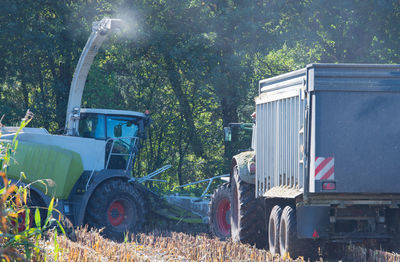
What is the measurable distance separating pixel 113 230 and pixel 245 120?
45.1 ft

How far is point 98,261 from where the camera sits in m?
6.85

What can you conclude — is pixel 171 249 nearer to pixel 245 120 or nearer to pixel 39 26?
pixel 39 26

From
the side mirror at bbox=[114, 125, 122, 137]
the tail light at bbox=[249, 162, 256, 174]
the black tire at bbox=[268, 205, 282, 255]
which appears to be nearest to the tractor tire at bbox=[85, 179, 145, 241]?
the side mirror at bbox=[114, 125, 122, 137]

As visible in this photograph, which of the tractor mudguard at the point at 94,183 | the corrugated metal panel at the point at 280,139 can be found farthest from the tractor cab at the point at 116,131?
the corrugated metal panel at the point at 280,139

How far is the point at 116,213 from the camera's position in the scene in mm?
13500

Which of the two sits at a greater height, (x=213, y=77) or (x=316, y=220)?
(x=213, y=77)

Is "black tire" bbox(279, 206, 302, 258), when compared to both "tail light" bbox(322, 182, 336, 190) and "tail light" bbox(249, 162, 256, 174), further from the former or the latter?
"tail light" bbox(249, 162, 256, 174)

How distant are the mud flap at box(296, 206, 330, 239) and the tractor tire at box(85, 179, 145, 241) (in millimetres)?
5259

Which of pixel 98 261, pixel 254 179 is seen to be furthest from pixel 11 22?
pixel 98 261

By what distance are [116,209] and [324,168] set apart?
633 cm

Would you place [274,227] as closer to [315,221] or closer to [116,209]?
[315,221]

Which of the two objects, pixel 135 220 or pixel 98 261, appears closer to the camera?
pixel 98 261

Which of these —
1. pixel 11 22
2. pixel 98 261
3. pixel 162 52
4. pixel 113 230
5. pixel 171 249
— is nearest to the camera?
pixel 98 261

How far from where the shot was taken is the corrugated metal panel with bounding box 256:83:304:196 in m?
8.80
